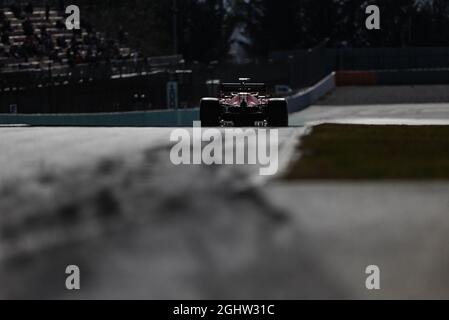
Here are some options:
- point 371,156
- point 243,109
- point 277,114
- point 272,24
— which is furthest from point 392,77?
point 371,156

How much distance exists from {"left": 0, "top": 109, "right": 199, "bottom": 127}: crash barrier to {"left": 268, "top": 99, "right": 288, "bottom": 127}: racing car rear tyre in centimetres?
1026

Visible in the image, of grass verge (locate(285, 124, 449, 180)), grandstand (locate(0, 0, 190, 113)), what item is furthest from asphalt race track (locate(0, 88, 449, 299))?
grandstand (locate(0, 0, 190, 113))

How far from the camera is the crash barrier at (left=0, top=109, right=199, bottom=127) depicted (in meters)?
34.2

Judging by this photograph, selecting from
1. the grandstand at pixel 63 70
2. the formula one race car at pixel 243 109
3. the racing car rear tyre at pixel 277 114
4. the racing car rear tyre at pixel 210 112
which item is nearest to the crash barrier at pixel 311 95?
the grandstand at pixel 63 70

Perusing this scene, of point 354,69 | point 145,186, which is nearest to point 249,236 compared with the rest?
point 145,186

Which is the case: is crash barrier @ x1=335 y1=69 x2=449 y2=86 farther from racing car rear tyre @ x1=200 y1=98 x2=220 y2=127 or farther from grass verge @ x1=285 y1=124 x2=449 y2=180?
grass verge @ x1=285 y1=124 x2=449 y2=180

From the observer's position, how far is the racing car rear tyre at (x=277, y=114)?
2630cm

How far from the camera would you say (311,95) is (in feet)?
178

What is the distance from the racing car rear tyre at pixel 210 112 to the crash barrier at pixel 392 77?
39.3 metres

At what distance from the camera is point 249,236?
8227mm

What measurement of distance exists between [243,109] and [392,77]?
40.9m

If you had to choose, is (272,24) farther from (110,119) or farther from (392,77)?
(110,119)

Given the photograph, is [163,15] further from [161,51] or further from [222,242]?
[222,242]

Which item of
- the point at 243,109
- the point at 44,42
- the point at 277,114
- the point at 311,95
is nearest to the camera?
the point at 277,114
